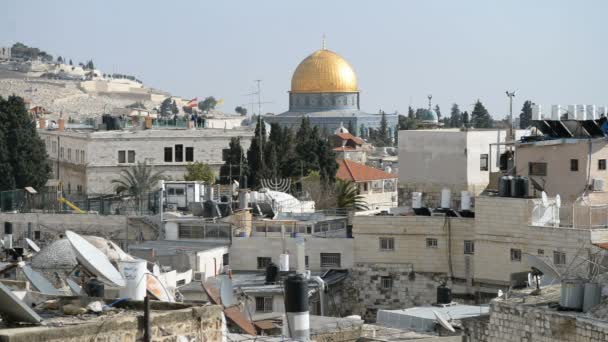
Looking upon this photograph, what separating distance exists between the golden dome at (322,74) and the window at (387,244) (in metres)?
86.4

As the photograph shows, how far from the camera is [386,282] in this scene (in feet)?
100.0

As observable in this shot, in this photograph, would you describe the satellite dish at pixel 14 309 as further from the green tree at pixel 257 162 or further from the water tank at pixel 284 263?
the green tree at pixel 257 162

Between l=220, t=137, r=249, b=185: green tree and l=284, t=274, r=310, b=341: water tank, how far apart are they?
3657cm

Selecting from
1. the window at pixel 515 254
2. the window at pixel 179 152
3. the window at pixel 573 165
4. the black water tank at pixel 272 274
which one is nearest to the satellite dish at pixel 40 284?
the window at pixel 515 254

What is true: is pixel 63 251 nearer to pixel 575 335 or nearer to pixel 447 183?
pixel 575 335

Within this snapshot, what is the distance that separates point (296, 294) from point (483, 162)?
20402 millimetres

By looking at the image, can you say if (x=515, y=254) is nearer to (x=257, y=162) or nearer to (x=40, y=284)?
(x=40, y=284)

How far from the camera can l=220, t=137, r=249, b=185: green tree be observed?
53753 mm

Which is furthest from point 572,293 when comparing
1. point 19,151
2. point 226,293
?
point 19,151

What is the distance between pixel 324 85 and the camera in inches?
4692

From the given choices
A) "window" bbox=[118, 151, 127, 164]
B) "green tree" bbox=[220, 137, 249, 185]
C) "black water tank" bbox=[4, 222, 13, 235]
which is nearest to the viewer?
"black water tank" bbox=[4, 222, 13, 235]

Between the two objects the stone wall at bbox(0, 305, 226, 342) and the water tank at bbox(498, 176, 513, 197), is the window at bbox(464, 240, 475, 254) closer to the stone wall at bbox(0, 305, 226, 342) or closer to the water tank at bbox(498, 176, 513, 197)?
the water tank at bbox(498, 176, 513, 197)

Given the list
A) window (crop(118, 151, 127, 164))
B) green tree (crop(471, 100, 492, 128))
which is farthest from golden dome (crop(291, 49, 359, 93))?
window (crop(118, 151, 127, 164))

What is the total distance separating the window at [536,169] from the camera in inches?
1142
